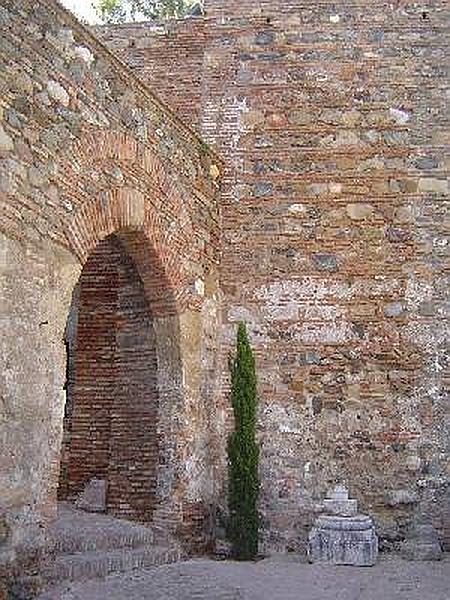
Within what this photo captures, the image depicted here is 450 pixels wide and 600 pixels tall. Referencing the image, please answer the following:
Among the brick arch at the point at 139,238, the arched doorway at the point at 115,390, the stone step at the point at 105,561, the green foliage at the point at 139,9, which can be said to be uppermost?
the green foliage at the point at 139,9

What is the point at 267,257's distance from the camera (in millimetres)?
8039

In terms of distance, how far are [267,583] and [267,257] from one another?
3177 mm

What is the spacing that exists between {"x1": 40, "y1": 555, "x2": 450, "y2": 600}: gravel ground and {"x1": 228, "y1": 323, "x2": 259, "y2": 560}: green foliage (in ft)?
1.69

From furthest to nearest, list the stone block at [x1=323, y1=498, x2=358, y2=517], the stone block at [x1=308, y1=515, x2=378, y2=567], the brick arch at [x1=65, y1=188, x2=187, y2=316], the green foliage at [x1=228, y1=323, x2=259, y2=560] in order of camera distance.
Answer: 1. the green foliage at [x1=228, y1=323, x2=259, y2=560]
2. the stone block at [x1=323, y1=498, x2=358, y2=517]
3. the stone block at [x1=308, y1=515, x2=378, y2=567]
4. the brick arch at [x1=65, y1=188, x2=187, y2=316]

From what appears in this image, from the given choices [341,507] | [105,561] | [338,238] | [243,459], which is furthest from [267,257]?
[105,561]

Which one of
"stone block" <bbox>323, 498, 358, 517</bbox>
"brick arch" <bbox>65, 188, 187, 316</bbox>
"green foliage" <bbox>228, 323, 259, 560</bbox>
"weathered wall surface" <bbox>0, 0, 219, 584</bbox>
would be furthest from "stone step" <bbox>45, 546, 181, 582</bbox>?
"brick arch" <bbox>65, 188, 187, 316</bbox>

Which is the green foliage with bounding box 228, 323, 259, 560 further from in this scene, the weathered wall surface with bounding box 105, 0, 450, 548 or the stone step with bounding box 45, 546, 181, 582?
the stone step with bounding box 45, 546, 181, 582

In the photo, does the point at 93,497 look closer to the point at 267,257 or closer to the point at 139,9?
the point at 267,257

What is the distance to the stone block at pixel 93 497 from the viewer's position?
7.23 meters

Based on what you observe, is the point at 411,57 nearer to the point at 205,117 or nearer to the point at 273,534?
the point at 205,117

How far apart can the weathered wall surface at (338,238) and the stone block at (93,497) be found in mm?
1428

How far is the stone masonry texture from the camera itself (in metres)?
6.87

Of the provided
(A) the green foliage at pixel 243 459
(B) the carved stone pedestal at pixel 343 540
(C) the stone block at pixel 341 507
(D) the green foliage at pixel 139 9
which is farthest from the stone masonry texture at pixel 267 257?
(D) the green foliage at pixel 139 9

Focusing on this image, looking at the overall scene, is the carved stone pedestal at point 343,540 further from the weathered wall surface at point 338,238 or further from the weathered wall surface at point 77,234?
the weathered wall surface at point 77,234
